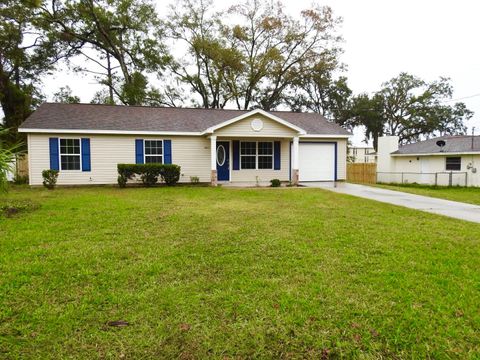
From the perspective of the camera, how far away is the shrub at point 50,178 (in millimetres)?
12062

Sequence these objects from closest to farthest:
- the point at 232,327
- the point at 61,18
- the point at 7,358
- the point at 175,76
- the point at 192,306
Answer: the point at 7,358 < the point at 232,327 < the point at 192,306 < the point at 61,18 < the point at 175,76

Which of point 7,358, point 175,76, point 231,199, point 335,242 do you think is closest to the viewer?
point 7,358

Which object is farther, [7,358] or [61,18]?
[61,18]

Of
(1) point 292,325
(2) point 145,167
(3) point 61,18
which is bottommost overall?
(1) point 292,325

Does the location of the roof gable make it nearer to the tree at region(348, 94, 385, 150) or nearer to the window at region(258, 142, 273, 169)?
the window at region(258, 142, 273, 169)

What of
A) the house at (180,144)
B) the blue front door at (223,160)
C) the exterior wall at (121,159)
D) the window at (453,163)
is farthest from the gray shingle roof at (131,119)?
the window at (453,163)

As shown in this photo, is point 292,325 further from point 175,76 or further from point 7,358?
→ point 175,76

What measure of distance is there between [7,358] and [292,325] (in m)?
2.14

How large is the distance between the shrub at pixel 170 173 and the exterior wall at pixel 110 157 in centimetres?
111

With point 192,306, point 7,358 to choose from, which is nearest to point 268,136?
point 192,306

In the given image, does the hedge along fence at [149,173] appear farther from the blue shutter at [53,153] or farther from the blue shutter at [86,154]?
the blue shutter at [53,153]

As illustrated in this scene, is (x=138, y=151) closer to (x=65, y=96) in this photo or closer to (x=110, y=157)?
(x=110, y=157)

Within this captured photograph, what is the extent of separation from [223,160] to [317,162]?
518cm

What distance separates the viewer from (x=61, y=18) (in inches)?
905
